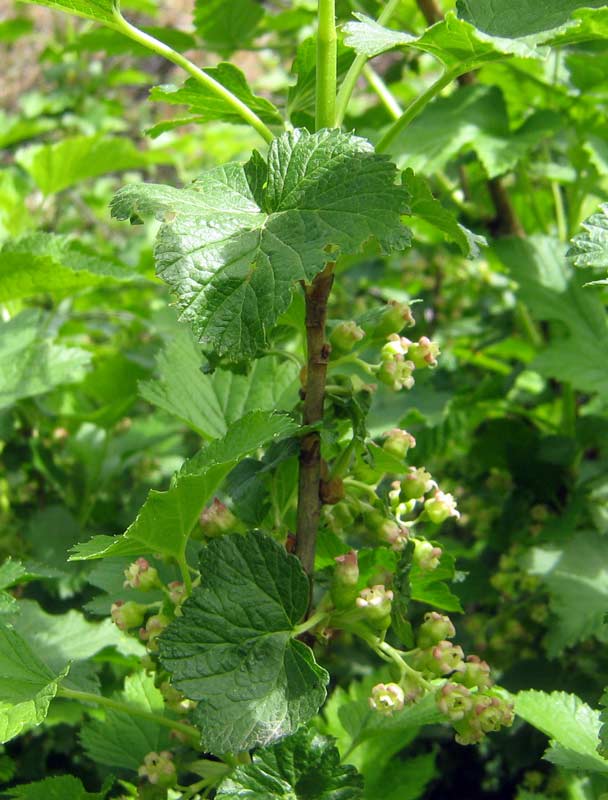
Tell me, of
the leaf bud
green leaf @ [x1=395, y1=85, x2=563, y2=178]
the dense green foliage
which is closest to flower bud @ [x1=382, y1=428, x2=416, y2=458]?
the dense green foliage

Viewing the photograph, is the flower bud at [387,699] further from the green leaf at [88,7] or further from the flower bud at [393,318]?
the green leaf at [88,7]

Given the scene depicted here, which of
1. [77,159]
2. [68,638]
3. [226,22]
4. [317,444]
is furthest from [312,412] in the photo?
[77,159]

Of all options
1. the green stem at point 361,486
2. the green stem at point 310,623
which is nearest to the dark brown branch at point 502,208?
the green stem at point 361,486

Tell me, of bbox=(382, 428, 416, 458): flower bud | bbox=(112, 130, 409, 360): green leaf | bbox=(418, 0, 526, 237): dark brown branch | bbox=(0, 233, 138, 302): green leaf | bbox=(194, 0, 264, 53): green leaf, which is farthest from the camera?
bbox=(418, 0, 526, 237): dark brown branch

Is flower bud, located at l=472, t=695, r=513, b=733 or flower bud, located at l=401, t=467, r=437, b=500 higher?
flower bud, located at l=401, t=467, r=437, b=500

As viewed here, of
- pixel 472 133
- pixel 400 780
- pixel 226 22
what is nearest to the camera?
pixel 400 780

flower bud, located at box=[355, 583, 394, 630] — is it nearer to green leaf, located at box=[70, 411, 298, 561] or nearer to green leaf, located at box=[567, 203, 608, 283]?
green leaf, located at box=[70, 411, 298, 561]

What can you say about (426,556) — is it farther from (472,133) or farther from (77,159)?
(77,159)
